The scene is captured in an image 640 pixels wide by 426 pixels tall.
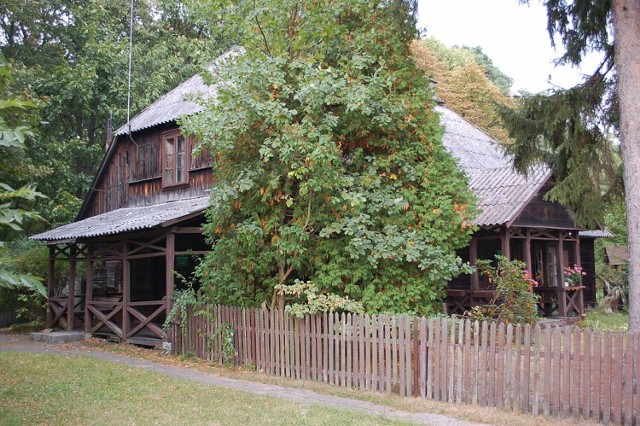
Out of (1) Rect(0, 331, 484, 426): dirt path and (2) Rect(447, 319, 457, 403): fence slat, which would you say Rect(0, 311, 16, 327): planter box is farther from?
(2) Rect(447, 319, 457, 403): fence slat

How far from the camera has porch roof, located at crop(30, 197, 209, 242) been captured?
1459 cm

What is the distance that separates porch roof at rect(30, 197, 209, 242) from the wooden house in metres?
0.05

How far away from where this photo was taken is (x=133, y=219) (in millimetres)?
16859

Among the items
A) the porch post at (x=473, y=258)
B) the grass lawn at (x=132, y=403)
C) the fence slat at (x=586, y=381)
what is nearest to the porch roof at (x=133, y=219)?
the grass lawn at (x=132, y=403)

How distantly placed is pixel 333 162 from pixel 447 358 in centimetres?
407

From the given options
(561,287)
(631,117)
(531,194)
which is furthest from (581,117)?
(561,287)

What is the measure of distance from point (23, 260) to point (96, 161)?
10.1m

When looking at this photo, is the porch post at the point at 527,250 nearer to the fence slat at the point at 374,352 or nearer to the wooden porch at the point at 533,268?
the wooden porch at the point at 533,268

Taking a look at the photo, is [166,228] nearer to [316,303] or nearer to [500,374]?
[316,303]

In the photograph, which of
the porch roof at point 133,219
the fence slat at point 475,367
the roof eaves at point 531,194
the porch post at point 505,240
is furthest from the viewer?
the porch post at point 505,240

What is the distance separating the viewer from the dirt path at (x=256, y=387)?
8.27 meters

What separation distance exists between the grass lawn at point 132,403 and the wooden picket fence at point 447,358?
161 centimetres

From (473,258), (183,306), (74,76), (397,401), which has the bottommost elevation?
(397,401)

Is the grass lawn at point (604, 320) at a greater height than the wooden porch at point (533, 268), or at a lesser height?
lesser
